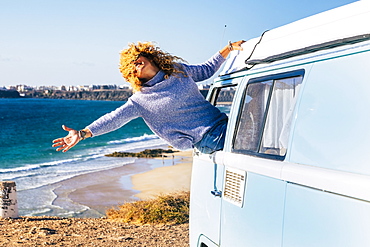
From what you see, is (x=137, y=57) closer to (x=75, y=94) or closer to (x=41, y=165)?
(x=41, y=165)

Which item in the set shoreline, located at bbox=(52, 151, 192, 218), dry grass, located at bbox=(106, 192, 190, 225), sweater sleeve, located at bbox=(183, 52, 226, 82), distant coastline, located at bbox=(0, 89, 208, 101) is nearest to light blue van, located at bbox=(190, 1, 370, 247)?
sweater sleeve, located at bbox=(183, 52, 226, 82)

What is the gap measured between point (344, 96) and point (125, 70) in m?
2.39

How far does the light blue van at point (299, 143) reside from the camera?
2463mm

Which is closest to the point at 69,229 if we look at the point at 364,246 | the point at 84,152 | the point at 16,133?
the point at 364,246

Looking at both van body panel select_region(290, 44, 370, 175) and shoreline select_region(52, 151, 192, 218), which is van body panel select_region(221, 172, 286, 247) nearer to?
van body panel select_region(290, 44, 370, 175)

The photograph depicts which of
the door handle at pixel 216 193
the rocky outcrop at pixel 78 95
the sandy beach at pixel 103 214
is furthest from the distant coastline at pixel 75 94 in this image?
the door handle at pixel 216 193

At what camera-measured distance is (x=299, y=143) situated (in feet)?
9.50

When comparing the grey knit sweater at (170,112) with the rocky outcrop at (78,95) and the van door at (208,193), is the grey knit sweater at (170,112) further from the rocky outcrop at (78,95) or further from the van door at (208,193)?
the rocky outcrop at (78,95)

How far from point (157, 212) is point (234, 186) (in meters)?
6.43

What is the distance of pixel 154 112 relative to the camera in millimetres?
4441

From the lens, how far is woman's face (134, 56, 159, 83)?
177 inches

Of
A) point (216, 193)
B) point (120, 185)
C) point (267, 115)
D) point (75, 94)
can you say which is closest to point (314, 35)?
point (267, 115)

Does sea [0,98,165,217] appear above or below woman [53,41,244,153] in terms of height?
below

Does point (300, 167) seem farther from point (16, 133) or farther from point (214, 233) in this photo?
point (16, 133)
